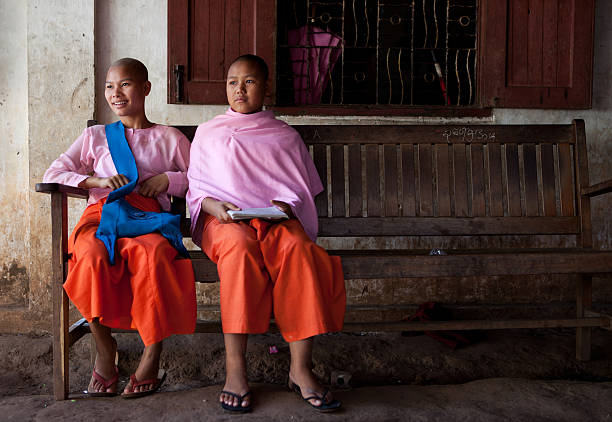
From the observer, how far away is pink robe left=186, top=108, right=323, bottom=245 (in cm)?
246

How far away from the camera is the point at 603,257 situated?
237 centimetres

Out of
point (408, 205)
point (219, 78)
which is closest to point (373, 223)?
point (408, 205)

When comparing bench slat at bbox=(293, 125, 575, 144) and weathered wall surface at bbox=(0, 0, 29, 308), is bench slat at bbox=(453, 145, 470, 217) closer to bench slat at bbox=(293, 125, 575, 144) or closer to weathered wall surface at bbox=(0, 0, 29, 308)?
bench slat at bbox=(293, 125, 575, 144)

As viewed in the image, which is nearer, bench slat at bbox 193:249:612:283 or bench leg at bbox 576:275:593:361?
bench slat at bbox 193:249:612:283

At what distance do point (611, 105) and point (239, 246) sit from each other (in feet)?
9.78

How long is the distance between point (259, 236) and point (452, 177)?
4.35 ft

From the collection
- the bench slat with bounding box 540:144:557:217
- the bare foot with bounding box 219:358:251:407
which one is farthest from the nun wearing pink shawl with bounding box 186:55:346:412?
the bench slat with bounding box 540:144:557:217

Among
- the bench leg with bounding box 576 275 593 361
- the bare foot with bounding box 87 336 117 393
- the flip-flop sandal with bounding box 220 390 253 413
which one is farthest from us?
the bench leg with bounding box 576 275 593 361

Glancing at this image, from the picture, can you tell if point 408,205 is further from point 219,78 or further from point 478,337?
point 219,78

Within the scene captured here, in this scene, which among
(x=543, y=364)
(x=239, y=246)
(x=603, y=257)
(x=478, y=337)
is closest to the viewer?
(x=239, y=246)

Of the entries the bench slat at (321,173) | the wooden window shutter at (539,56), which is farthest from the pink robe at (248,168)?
the wooden window shutter at (539,56)

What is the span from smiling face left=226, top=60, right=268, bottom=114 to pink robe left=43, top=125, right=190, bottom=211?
0.36 meters

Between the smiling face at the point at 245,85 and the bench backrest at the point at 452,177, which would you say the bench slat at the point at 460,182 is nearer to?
the bench backrest at the point at 452,177

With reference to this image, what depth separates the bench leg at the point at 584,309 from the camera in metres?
2.87
